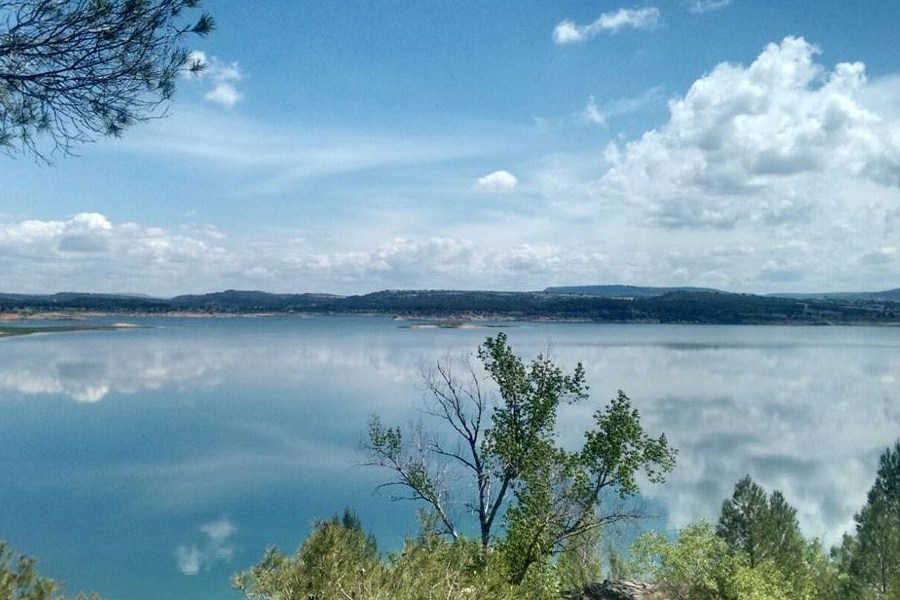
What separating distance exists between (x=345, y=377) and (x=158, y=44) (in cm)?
6511

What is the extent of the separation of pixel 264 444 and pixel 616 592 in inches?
1145

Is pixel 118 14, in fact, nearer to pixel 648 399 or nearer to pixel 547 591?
pixel 547 591

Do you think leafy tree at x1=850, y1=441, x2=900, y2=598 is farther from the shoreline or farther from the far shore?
the shoreline

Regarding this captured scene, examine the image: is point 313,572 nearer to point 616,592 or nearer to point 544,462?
point 544,462

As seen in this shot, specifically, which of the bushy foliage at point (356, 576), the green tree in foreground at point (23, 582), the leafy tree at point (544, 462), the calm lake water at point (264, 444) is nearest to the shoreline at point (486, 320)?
the calm lake water at point (264, 444)

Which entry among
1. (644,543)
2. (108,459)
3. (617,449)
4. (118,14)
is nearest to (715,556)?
(644,543)

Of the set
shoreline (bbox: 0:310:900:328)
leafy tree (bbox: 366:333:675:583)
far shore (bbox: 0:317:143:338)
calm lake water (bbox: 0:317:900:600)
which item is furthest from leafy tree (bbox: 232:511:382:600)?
shoreline (bbox: 0:310:900:328)

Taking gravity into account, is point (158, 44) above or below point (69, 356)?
above

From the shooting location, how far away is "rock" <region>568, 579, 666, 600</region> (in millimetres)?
15203

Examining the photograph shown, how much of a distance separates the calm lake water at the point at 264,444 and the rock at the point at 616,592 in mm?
9849

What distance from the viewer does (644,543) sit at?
17.5 m

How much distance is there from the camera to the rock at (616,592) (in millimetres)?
15203

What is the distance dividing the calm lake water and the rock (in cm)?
985

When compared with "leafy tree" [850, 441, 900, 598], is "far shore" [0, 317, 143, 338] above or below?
above
